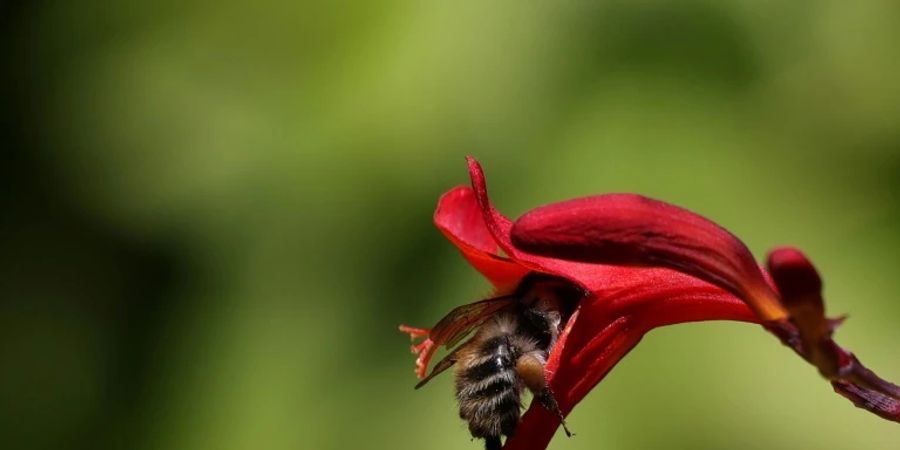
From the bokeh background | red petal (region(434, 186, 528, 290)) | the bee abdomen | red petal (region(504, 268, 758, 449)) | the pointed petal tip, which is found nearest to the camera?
the pointed petal tip

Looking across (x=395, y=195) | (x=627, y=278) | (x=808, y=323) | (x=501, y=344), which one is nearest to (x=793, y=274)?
(x=808, y=323)

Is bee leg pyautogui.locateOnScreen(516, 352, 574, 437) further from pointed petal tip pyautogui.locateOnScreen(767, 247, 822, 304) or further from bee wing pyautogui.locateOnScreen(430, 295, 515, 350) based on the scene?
pointed petal tip pyautogui.locateOnScreen(767, 247, 822, 304)

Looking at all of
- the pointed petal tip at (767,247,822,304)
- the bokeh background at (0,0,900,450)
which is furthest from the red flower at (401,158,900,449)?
the bokeh background at (0,0,900,450)

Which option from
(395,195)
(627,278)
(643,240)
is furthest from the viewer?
(395,195)

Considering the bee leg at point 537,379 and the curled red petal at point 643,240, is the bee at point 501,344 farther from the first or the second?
the curled red petal at point 643,240

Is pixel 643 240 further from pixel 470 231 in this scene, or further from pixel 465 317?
pixel 465 317

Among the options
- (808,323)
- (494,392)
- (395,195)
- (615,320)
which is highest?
(808,323)
